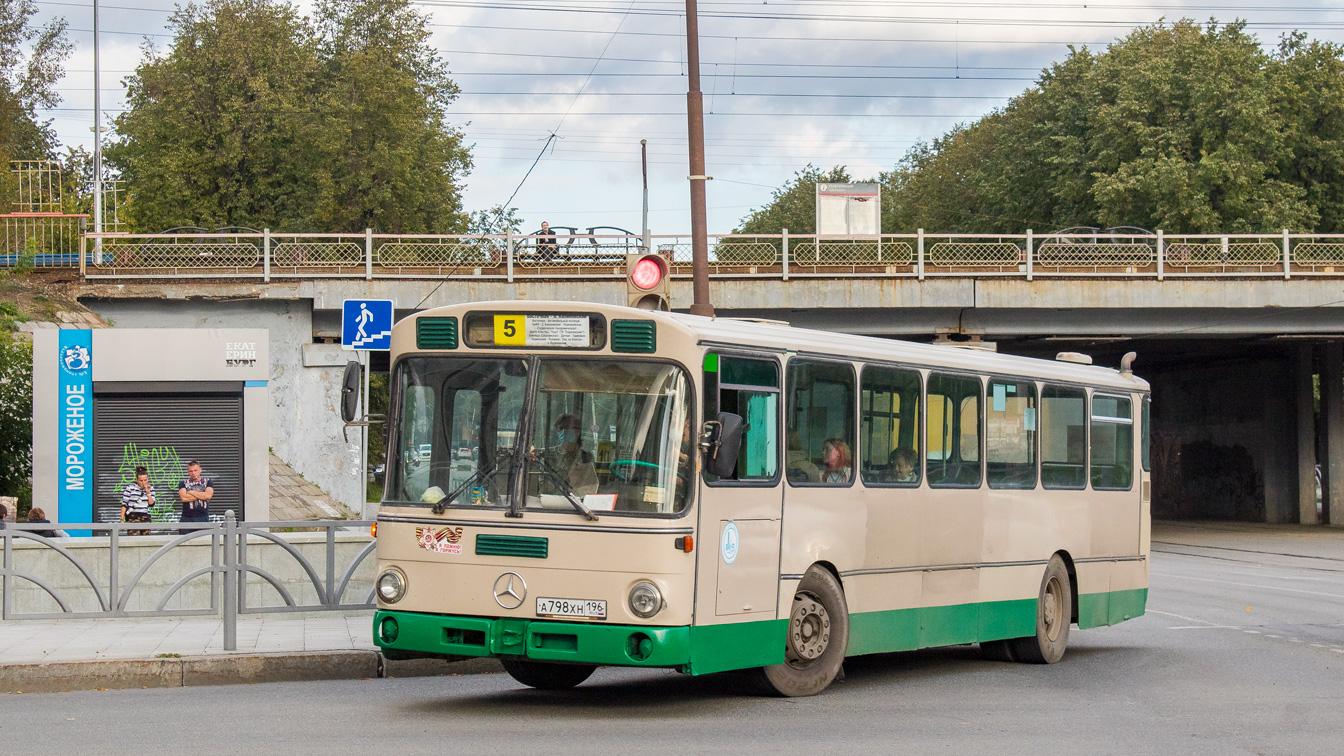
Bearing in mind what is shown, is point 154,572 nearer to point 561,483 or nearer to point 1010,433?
point 561,483

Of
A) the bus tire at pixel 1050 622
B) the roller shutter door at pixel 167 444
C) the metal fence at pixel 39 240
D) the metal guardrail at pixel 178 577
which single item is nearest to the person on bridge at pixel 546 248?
the metal fence at pixel 39 240

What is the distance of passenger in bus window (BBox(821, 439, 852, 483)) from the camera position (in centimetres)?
1036

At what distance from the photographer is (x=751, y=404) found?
972 centimetres

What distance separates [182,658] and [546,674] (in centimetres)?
277

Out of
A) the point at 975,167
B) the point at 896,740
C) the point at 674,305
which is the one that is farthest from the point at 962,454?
the point at 975,167

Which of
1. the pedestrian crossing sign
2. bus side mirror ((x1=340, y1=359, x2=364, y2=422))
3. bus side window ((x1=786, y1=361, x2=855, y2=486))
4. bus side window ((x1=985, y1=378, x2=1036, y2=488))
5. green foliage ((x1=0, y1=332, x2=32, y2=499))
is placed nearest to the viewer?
bus side mirror ((x1=340, y1=359, x2=364, y2=422))

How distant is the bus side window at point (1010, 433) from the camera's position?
12.3 metres

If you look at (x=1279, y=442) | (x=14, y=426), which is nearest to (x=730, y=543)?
(x=14, y=426)

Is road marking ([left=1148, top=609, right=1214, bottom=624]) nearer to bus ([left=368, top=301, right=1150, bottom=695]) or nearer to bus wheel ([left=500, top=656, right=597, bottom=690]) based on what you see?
bus ([left=368, top=301, right=1150, bottom=695])

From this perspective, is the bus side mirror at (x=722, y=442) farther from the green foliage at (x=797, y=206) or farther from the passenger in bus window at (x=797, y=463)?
the green foliage at (x=797, y=206)

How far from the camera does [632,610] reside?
880 cm

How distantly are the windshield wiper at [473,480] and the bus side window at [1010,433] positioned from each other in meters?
4.75

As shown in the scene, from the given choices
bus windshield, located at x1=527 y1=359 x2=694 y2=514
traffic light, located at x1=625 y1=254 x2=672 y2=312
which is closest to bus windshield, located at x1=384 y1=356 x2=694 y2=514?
bus windshield, located at x1=527 y1=359 x2=694 y2=514

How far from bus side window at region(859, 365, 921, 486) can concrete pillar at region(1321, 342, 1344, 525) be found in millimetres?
36553
